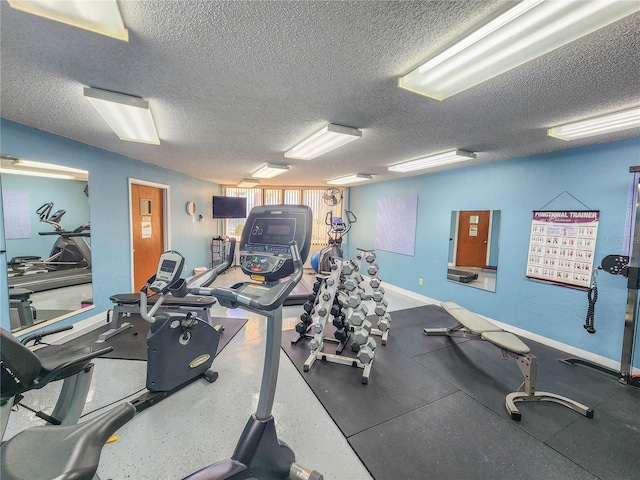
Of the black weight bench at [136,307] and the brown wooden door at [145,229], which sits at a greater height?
the brown wooden door at [145,229]

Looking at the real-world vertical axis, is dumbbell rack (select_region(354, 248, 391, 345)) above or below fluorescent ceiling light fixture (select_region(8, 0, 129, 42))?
below

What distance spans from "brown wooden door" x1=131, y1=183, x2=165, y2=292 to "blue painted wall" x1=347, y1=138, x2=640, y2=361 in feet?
16.6

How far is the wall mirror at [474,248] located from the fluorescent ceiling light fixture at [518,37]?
3153mm

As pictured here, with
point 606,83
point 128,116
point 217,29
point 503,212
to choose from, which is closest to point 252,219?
point 217,29

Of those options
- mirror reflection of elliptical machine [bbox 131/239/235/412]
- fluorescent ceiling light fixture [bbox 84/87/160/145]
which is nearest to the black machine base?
mirror reflection of elliptical machine [bbox 131/239/235/412]

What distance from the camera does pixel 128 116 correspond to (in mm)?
2277

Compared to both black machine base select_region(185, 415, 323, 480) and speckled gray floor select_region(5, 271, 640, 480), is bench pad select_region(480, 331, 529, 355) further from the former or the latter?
black machine base select_region(185, 415, 323, 480)

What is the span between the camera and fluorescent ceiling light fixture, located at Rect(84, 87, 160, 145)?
1.89 metres

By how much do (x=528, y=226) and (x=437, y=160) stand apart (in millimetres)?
1537

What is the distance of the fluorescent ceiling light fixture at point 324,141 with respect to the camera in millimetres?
2539

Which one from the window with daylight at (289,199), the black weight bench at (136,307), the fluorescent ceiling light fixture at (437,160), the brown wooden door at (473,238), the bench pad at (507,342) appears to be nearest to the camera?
the bench pad at (507,342)

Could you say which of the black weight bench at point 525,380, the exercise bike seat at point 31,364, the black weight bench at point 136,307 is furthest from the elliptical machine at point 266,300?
the black weight bench at point 136,307

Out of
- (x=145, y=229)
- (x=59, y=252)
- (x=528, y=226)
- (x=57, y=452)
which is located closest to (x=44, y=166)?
(x=59, y=252)

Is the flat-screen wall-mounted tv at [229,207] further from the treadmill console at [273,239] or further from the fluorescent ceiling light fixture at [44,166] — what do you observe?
the treadmill console at [273,239]
